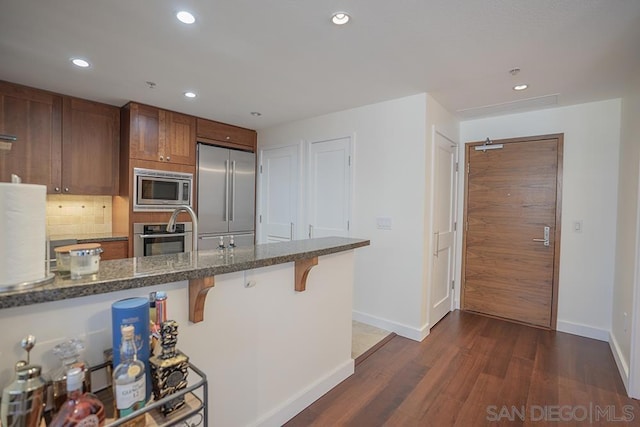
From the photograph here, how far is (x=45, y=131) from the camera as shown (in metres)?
3.05

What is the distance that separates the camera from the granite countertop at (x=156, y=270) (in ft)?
2.93

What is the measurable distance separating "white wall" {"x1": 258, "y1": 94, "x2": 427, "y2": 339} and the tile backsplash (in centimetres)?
292

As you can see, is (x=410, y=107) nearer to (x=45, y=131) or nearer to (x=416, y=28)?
(x=416, y=28)

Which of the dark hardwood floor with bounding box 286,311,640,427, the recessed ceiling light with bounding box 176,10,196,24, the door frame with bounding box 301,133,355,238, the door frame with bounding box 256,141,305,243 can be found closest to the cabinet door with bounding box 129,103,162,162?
the door frame with bounding box 256,141,305,243

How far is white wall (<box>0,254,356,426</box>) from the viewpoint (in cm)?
99

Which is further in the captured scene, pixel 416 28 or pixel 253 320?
pixel 416 28

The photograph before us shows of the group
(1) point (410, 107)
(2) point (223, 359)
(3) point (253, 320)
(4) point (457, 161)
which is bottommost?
(2) point (223, 359)

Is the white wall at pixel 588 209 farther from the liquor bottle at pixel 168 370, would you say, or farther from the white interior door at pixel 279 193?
the liquor bottle at pixel 168 370

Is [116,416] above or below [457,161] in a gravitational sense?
below

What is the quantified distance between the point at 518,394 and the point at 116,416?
98.0 inches

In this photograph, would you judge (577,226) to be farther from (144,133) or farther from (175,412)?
(144,133)

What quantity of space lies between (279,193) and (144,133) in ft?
5.80

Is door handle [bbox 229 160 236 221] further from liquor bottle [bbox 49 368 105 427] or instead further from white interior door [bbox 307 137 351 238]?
liquor bottle [bbox 49 368 105 427]

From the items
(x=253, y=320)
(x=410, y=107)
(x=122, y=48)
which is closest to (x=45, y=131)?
(x=122, y=48)
